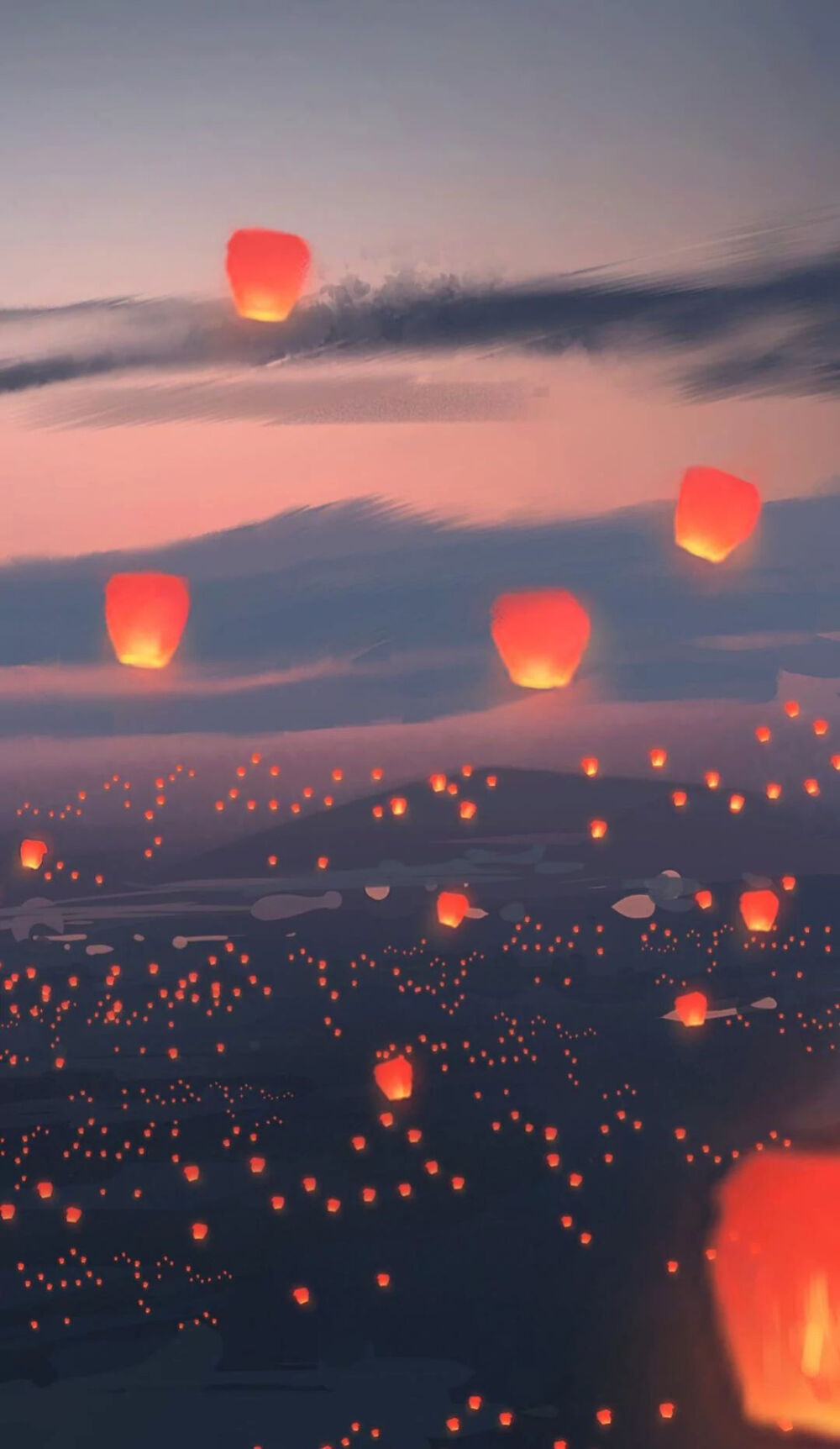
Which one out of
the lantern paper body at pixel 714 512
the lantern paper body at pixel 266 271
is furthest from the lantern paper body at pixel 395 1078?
the lantern paper body at pixel 266 271

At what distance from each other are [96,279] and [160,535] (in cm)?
61

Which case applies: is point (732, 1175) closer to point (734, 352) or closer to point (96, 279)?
point (734, 352)

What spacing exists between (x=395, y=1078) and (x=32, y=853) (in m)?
0.99

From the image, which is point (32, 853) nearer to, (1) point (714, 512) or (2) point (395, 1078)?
(2) point (395, 1078)

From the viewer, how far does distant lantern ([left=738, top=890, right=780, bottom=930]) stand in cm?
399

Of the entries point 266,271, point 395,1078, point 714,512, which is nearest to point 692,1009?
point 395,1078

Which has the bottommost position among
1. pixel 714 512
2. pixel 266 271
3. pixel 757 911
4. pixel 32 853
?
pixel 757 911

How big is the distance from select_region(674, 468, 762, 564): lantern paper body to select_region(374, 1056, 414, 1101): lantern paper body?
4.47 feet

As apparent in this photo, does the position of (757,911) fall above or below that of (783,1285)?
above

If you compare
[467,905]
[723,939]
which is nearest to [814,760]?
[723,939]

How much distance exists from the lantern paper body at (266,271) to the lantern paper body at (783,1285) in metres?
2.25

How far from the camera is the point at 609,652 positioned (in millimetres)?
3959

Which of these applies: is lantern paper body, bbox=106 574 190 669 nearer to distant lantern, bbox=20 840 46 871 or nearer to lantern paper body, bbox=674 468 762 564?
distant lantern, bbox=20 840 46 871

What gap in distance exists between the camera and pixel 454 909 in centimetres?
397
